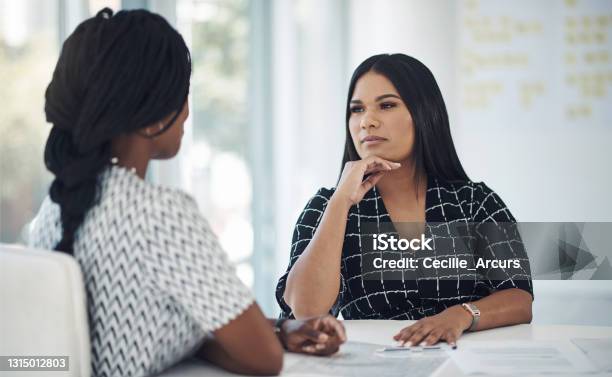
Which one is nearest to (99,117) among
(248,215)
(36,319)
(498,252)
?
(36,319)

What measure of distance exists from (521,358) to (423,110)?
841 mm

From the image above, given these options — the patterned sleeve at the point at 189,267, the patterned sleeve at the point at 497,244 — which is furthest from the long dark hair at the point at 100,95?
the patterned sleeve at the point at 497,244

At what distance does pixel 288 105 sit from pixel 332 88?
0.88ft

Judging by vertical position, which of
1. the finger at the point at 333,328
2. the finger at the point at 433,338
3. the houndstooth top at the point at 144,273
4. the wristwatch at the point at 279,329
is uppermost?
the houndstooth top at the point at 144,273

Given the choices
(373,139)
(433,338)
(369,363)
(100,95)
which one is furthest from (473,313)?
(100,95)

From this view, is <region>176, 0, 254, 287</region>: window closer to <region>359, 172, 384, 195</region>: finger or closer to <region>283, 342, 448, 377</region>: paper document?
<region>359, 172, 384, 195</region>: finger

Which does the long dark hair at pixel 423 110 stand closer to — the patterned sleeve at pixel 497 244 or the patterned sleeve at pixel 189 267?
the patterned sleeve at pixel 497 244

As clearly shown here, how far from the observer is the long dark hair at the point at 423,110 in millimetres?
2084

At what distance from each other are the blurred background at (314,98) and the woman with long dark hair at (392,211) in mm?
1210

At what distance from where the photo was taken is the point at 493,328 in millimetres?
1748

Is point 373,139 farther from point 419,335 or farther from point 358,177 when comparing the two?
point 419,335

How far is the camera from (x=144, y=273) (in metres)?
1.19

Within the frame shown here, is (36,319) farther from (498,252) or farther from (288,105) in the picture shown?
(288,105)

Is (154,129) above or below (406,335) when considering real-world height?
above
